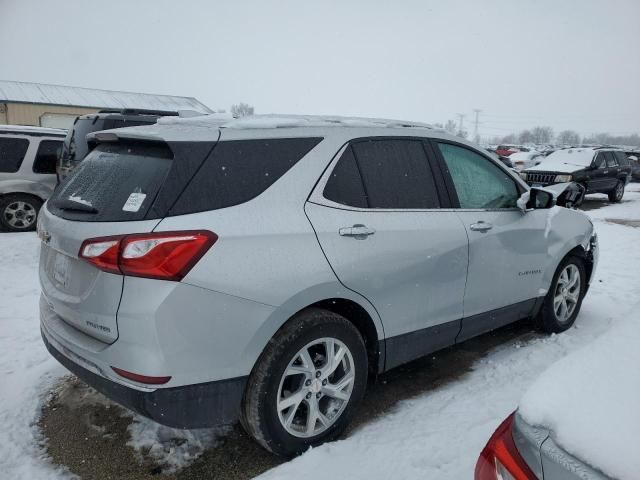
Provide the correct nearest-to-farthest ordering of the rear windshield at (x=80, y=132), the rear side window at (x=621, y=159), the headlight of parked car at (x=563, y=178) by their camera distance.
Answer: the rear windshield at (x=80, y=132)
the headlight of parked car at (x=563, y=178)
the rear side window at (x=621, y=159)

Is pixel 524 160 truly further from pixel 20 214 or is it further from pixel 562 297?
pixel 20 214

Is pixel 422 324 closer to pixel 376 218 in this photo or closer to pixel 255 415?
pixel 376 218

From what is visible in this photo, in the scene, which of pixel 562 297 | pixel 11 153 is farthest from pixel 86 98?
pixel 562 297

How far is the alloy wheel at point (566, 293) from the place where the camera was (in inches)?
169

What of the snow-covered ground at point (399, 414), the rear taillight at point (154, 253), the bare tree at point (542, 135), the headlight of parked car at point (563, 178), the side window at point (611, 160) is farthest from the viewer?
the bare tree at point (542, 135)

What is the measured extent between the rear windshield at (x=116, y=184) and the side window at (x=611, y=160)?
16188mm

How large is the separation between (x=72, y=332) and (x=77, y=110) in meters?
36.4

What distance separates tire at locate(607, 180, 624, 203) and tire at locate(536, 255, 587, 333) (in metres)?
13.1

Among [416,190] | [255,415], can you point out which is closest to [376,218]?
[416,190]

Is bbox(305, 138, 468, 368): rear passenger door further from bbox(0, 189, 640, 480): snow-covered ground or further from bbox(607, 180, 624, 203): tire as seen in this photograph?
bbox(607, 180, 624, 203): tire

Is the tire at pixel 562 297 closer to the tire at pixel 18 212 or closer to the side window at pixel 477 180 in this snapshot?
the side window at pixel 477 180

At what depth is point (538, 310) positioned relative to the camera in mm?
4156

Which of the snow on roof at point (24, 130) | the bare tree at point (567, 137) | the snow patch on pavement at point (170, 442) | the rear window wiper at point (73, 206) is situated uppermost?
the rear window wiper at point (73, 206)

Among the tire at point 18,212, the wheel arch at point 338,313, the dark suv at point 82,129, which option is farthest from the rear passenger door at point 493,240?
the tire at point 18,212
